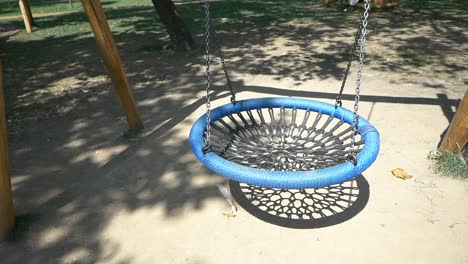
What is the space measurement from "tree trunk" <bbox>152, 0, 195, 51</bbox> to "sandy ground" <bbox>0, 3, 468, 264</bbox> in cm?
343

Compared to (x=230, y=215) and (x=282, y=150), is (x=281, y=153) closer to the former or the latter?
(x=282, y=150)

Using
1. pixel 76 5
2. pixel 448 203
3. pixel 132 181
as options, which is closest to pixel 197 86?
pixel 132 181

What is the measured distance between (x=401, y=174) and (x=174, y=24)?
6002 mm

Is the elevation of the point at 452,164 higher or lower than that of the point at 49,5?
lower

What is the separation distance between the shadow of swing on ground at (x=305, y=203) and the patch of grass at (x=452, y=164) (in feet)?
2.64

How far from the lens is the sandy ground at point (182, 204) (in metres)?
2.67

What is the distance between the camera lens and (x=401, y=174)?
3.47 meters

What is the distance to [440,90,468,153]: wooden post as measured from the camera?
11.0ft

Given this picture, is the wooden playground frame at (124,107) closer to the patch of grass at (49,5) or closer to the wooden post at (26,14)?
the wooden post at (26,14)

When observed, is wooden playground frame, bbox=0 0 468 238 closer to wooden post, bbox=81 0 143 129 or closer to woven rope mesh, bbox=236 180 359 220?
wooden post, bbox=81 0 143 129

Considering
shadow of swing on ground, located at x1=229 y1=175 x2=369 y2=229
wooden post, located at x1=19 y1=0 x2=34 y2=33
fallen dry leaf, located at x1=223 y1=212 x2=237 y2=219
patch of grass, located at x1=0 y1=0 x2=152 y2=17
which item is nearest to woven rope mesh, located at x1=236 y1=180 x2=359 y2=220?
shadow of swing on ground, located at x1=229 y1=175 x2=369 y2=229

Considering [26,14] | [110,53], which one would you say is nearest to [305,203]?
[110,53]

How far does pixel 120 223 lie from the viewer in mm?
2967

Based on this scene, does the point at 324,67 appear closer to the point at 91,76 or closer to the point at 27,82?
the point at 91,76
